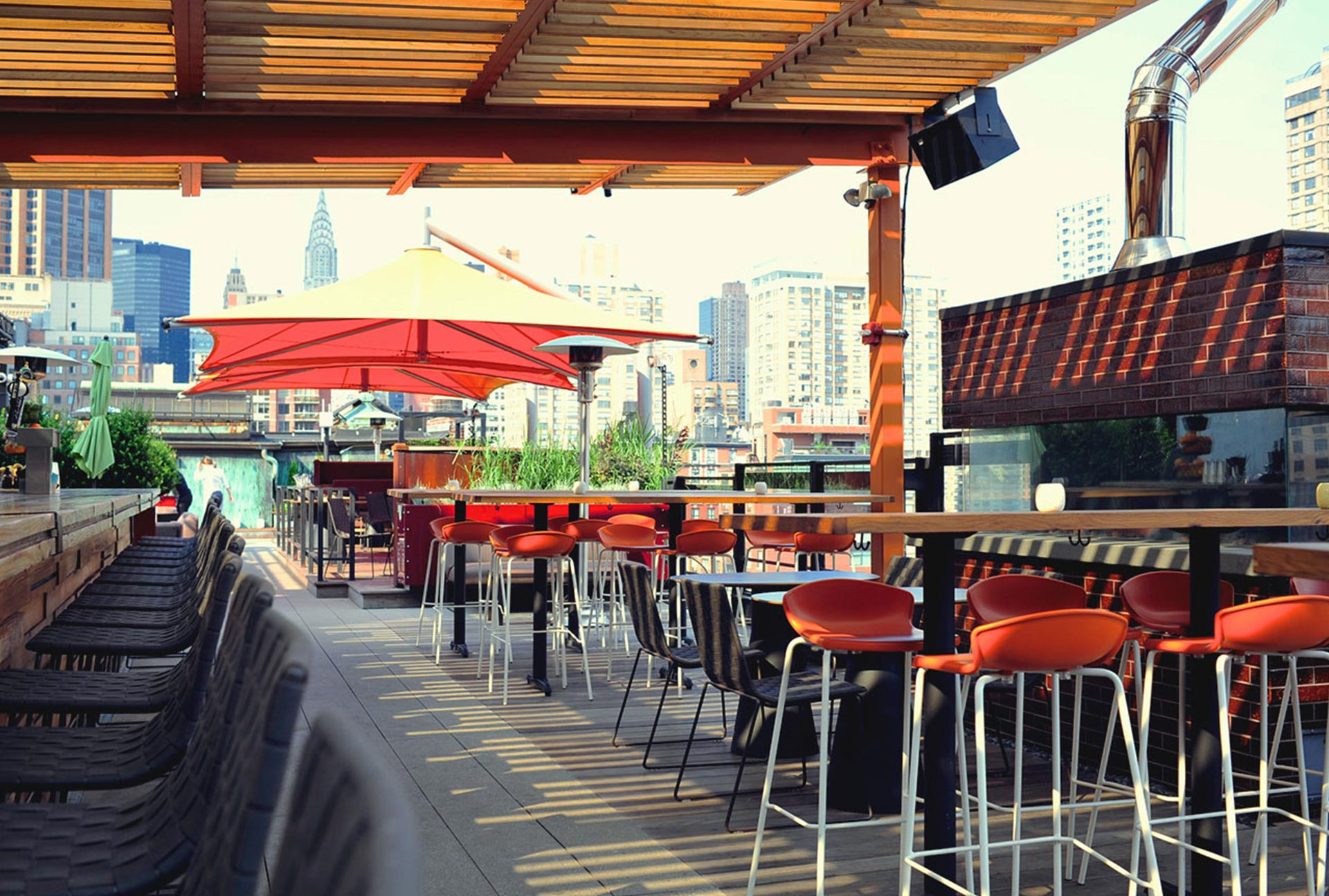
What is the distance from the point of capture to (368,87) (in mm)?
6891

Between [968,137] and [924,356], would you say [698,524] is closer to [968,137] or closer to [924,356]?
[968,137]

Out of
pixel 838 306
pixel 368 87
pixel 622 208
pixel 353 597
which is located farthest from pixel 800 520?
pixel 622 208

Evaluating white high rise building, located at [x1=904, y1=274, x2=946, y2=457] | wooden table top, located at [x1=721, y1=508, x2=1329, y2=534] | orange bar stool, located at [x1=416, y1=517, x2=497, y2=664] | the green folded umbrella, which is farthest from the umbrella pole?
white high rise building, located at [x1=904, y1=274, x2=946, y2=457]

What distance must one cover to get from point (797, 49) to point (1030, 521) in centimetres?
421

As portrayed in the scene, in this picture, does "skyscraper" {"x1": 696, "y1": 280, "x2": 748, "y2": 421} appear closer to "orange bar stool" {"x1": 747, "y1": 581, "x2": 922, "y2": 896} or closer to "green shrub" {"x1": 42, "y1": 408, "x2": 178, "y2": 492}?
"green shrub" {"x1": 42, "y1": 408, "x2": 178, "y2": 492}

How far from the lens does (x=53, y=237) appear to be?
135125 millimetres

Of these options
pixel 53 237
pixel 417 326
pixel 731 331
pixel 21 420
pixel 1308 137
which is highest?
pixel 53 237

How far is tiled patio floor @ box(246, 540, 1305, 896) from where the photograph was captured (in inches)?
138

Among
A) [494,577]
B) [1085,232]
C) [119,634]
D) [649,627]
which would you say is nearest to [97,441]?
[494,577]

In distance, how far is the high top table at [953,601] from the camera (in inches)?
117

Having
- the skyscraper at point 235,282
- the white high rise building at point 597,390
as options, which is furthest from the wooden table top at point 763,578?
the skyscraper at point 235,282

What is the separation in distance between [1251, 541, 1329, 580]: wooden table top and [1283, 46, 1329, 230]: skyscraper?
20566 millimetres

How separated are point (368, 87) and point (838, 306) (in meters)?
81.0

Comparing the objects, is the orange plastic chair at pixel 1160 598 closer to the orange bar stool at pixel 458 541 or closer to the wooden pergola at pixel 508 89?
the wooden pergola at pixel 508 89
